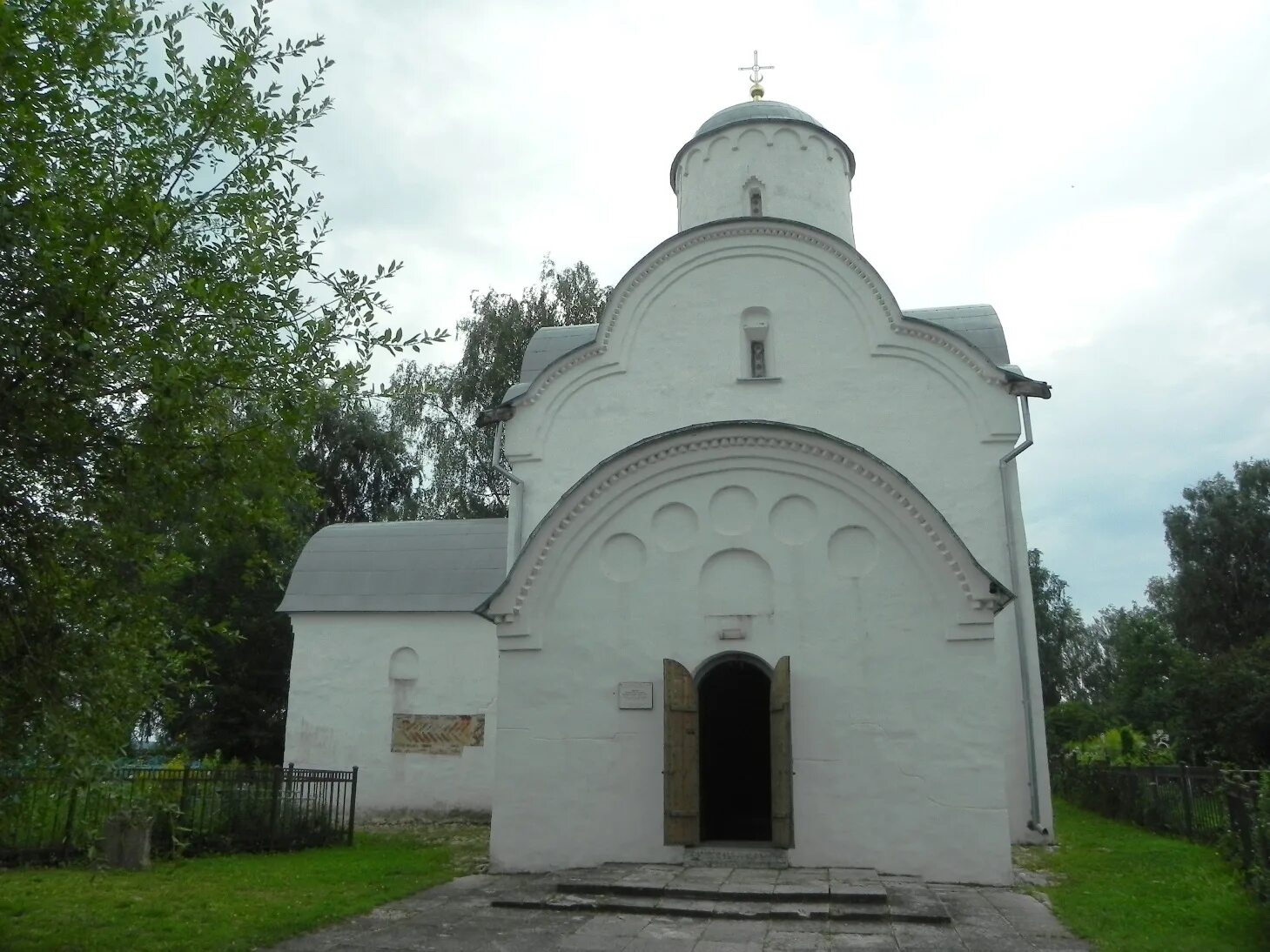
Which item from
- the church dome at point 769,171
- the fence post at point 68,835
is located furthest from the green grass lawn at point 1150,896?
the church dome at point 769,171

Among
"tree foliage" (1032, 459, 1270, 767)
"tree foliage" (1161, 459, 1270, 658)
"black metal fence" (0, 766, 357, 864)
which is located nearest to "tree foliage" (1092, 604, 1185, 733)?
"tree foliage" (1032, 459, 1270, 767)

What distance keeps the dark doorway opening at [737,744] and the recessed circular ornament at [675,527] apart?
8.25 feet

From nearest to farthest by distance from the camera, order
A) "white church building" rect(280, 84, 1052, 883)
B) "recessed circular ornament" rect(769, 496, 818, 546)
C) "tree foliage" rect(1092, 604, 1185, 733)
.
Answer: "white church building" rect(280, 84, 1052, 883) < "recessed circular ornament" rect(769, 496, 818, 546) < "tree foliage" rect(1092, 604, 1185, 733)

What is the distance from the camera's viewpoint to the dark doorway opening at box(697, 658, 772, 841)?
12.2 metres

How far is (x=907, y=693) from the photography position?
9383 mm

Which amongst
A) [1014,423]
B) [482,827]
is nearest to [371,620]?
[482,827]

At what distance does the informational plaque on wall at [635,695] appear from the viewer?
9.76m

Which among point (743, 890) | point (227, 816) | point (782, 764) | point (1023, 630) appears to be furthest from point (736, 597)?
point (227, 816)

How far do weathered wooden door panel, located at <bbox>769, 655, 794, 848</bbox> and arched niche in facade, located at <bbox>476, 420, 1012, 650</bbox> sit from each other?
0.88 metres

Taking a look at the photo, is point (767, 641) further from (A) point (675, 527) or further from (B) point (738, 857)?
(B) point (738, 857)

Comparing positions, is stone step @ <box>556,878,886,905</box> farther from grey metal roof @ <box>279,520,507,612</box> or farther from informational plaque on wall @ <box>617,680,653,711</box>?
grey metal roof @ <box>279,520,507,612</box>

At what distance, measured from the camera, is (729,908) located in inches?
303

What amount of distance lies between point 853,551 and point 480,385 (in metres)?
18.4

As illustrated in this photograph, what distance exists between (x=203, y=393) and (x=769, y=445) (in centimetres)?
603
